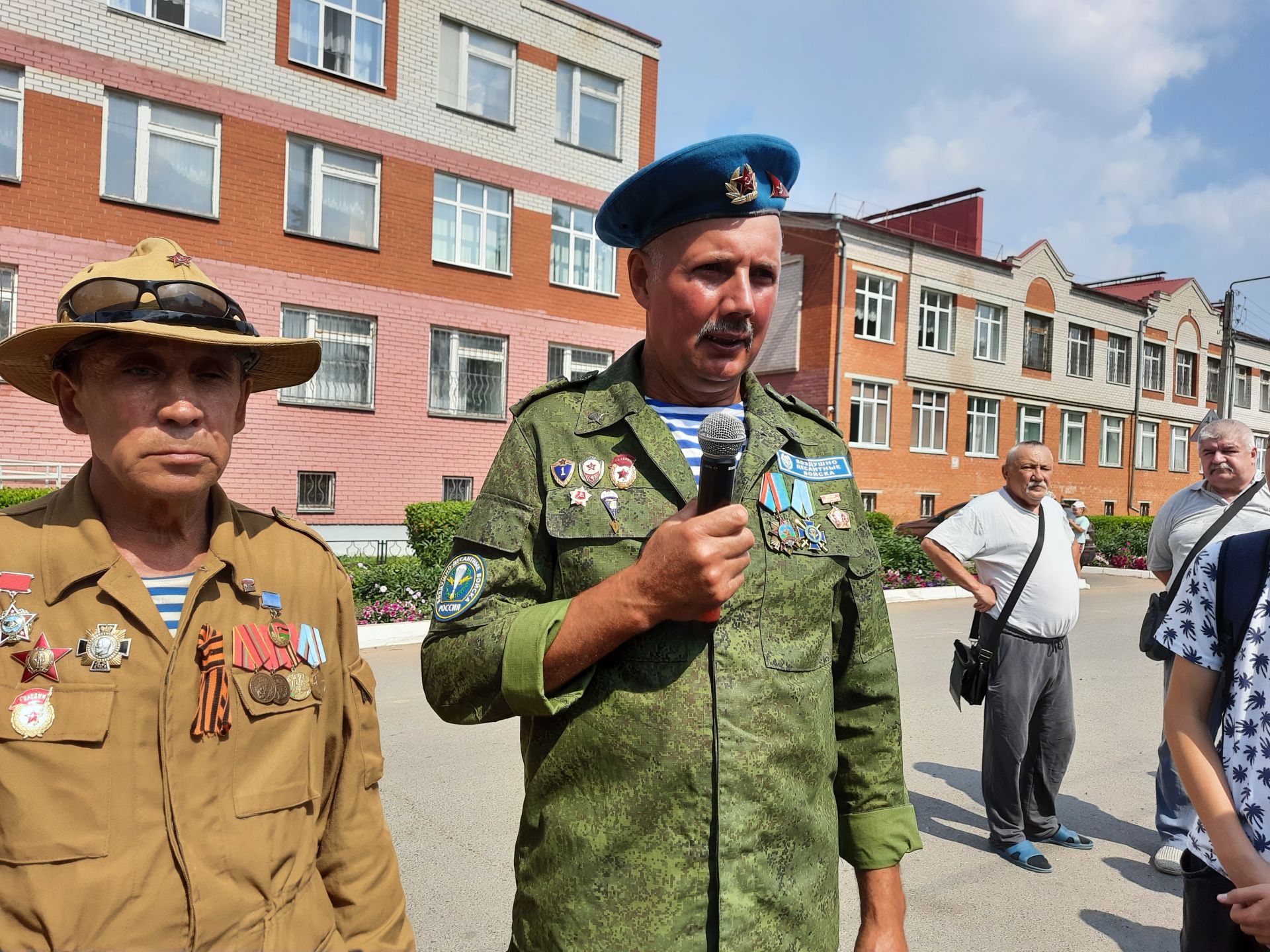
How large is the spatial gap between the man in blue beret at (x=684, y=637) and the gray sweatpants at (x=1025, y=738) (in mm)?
3393

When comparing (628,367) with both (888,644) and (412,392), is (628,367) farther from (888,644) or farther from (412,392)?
(412,392)

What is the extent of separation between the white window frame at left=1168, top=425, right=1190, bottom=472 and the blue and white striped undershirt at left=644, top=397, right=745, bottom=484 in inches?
1593

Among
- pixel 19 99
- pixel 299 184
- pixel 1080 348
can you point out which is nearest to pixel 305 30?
pixel 299 184

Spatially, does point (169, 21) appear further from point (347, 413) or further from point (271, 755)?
point (271, 755)

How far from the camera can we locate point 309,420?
16.2m

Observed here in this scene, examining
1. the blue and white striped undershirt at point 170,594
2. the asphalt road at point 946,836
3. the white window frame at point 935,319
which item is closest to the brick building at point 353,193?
the asphalt road at point 946,836

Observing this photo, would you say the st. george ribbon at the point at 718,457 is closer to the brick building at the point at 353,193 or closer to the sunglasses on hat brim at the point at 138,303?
the sunglasses on hat brim at the point at 138,303

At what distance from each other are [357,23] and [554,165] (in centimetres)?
451

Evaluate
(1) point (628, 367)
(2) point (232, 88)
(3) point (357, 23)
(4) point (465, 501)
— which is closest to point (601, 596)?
(1) point (628, 367)

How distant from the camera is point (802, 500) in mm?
2037

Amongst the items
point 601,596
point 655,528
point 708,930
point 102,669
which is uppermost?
point 655,528

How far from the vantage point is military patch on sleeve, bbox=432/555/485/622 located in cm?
178

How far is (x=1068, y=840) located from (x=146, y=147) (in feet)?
51.2

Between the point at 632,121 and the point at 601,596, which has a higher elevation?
the point at 632,121
